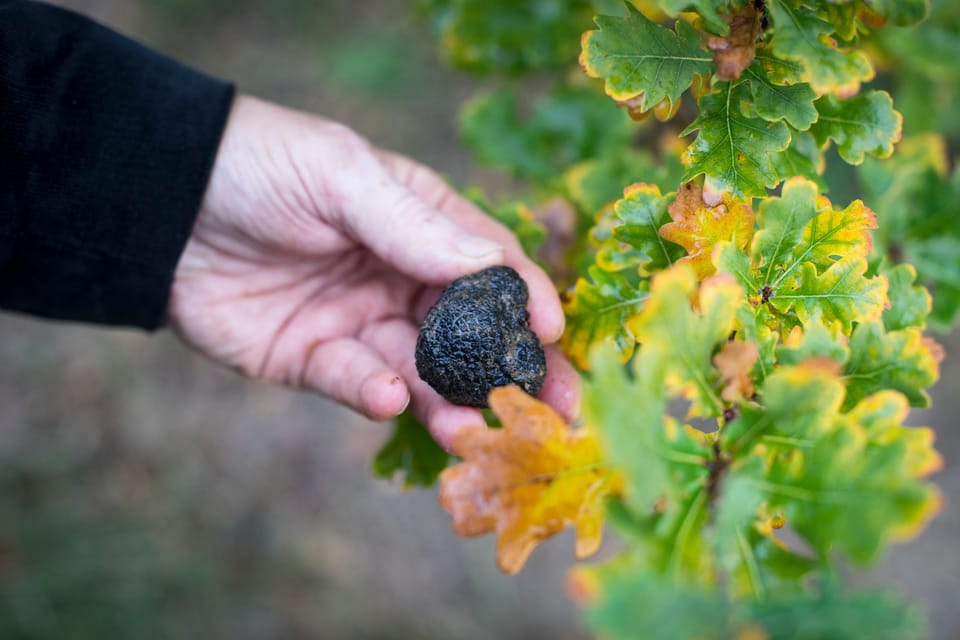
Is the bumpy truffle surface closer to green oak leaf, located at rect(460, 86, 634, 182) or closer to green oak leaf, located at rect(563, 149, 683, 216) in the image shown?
green oak leaf, located at rect(563, 149, 683, 216)

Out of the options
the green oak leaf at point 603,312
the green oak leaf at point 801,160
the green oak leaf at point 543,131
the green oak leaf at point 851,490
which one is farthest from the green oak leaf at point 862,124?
the green oak leaf at point 543,131

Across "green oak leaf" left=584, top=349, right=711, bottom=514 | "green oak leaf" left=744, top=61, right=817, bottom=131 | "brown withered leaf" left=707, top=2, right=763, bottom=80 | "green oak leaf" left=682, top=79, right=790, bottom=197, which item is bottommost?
"green oak leaf" left=584, top=349, right=711, bottom=514

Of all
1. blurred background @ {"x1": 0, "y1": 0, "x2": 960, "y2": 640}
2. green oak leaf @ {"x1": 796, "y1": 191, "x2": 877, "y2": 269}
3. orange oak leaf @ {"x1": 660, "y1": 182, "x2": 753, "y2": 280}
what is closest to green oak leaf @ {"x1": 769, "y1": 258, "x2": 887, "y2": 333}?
A: green oak leaf @ {"x1": 796, "y1": 191, "x2": 877, "y2": 269}

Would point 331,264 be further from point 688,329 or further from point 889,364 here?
point 889,364

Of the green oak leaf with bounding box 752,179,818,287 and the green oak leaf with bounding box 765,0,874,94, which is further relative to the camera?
the green oak leaf with bounding box 752,179,818,287

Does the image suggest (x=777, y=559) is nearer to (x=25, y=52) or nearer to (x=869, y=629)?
(x=869, y=629)

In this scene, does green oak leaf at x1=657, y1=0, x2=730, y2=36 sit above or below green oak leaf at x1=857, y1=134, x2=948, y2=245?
above

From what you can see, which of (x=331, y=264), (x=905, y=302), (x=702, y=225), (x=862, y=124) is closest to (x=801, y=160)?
(x=862, y=124)
